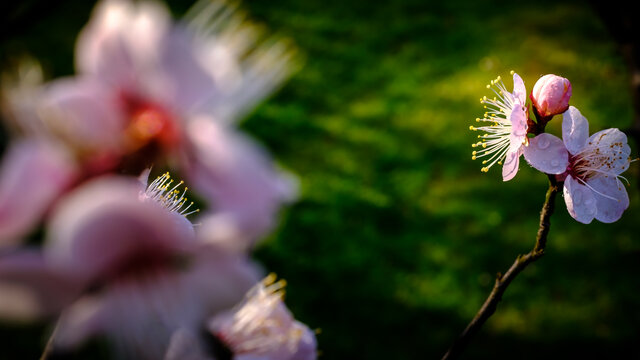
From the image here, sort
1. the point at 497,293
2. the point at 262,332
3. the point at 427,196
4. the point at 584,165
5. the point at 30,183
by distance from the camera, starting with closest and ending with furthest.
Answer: the point at 30,183 → the point at 262,332 → the point at 497,293 → the point at 584,165 → the point at 427,196

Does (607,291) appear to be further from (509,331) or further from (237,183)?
(237,183)

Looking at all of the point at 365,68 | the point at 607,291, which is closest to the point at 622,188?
the point at 607,291

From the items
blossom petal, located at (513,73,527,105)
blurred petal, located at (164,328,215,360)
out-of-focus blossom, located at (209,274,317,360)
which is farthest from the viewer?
blossom petal, located at (513,73,527,105)

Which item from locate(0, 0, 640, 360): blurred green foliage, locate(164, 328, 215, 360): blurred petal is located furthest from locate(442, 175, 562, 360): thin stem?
locate(0, 0, 640, 360): blurred green foliage

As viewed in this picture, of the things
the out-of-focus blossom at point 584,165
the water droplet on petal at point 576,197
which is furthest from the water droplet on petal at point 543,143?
the water droplet on petal at point 576,197

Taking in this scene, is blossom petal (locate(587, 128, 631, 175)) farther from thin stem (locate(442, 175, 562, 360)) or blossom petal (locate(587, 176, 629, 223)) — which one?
thin stem (locate(442, 175, 562, 360))

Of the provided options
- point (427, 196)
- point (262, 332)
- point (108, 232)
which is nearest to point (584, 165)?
point (262, 332)

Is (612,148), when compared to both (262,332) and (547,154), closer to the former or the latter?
(547,154)
